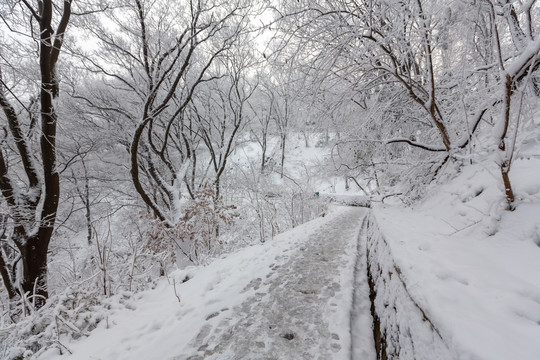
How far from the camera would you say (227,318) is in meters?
2.39

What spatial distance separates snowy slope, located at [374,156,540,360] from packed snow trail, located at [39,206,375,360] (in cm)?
98

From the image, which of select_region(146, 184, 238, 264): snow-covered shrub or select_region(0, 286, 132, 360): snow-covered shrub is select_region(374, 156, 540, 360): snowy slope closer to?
select_region(0, 286, 132, 360): snow-covered shrub

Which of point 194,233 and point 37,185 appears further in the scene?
point 194,233

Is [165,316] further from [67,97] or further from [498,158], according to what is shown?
[67,97]

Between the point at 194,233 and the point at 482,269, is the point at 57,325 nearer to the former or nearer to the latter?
the point at 482,269

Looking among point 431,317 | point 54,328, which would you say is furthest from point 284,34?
point 54,328

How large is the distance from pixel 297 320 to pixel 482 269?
1.67 m

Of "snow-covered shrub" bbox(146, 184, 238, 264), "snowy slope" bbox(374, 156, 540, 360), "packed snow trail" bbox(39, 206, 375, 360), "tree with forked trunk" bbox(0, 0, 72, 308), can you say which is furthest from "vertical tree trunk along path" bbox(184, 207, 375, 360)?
"tree with forked trunk" bbox(0, 0, 72, 308)

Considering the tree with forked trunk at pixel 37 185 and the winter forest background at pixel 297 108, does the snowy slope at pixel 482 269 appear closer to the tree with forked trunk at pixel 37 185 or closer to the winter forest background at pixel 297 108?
the winter forest background at pixel 297 108

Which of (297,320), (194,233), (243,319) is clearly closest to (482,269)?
(297,320)

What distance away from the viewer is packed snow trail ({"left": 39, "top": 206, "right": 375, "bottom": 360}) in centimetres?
195

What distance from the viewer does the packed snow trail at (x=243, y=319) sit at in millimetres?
1948

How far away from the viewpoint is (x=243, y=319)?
2.36 meters

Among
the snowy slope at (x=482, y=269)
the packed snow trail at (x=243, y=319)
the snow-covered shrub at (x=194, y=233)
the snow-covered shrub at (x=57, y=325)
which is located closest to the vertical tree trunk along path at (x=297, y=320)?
the packed snow trail at (x=243, y=319)
